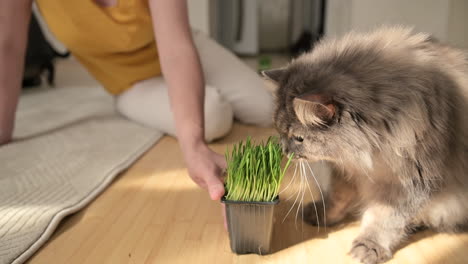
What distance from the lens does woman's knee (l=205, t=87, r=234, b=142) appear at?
180 centimetres

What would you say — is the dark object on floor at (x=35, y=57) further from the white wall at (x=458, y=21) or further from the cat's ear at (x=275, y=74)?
the white wall at (x=458, y=21)

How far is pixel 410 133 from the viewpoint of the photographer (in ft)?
2.87

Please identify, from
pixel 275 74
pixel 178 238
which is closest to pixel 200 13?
pixel 275 74

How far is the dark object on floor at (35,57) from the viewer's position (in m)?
2.88

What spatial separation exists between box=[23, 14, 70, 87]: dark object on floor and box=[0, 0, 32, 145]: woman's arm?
138cm

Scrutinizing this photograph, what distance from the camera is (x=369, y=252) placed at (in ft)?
3.14

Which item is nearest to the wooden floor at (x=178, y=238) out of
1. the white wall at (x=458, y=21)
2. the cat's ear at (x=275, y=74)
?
the cat's ear at (x=275, y=74)

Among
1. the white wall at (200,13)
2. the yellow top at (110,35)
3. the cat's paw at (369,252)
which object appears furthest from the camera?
the white wall at (200,13)

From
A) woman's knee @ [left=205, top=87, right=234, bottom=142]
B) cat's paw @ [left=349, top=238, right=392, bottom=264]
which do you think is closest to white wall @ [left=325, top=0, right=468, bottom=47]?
woman's knee @ [left=205, top=87, right=234, bottom=142]

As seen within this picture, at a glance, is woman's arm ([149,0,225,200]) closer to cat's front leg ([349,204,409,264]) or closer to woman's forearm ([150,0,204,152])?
woman's forearm ([150,0,204,152])

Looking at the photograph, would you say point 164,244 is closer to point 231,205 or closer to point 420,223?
point 231,205

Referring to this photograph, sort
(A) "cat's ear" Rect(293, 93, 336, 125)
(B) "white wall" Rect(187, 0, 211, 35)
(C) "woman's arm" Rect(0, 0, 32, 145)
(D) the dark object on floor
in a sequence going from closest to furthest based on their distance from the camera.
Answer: (A) "cat's ear" Rect(293, 93, 336, 125) → (C) "woman's arm" Rect(0, 0, 32, 145) → (D) the dark object on floor → (B) "white wall" Rect(187, 0, 211, 35)

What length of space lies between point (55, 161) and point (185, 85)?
0.66m

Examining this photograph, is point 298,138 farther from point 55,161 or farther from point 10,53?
point 10,53
